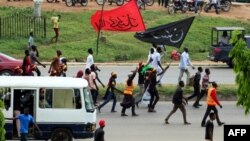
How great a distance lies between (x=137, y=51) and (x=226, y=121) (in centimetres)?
1632

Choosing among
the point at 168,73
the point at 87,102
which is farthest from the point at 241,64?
the point at 168,73

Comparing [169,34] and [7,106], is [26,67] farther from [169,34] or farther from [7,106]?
[7,106]

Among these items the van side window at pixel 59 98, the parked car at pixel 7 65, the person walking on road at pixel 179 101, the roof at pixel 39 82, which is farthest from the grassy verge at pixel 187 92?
the van side window at pixel 59 98

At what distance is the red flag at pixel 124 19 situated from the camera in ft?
109

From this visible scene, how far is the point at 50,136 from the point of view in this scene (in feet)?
78.1

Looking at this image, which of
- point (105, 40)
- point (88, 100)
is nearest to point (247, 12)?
point (105, 40)

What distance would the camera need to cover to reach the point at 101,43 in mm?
44250

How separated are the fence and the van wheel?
20872mm

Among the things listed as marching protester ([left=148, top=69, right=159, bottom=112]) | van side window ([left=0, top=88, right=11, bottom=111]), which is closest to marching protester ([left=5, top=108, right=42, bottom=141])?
van side window ([left=0, top=88, right=11, bottom=111])

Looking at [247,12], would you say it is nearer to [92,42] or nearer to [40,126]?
[92,42]

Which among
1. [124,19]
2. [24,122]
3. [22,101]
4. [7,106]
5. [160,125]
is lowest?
[160,125]

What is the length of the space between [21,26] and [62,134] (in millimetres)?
21993

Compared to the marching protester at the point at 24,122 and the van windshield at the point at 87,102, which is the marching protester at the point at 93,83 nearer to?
the van windshield at the point at 87,102

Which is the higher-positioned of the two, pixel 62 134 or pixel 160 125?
pixel 62 134
